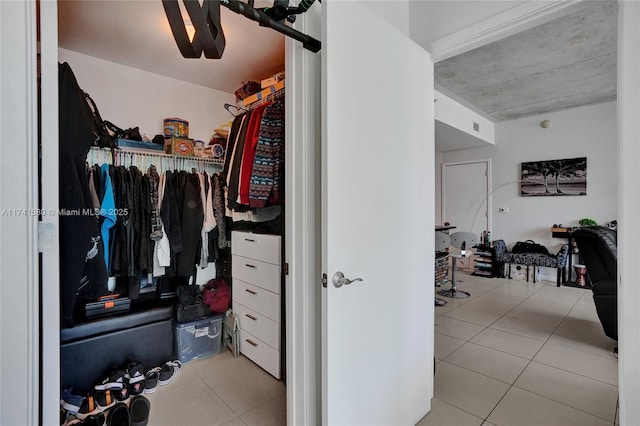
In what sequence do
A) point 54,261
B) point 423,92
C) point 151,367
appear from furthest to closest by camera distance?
point 151,367
point 423,92
point 54,261

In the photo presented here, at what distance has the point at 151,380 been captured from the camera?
6.82 ft

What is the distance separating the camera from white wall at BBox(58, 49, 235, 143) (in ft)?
8.73

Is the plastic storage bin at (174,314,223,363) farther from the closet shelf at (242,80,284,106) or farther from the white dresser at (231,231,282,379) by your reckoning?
the closet shelf at (242,80,284,106)

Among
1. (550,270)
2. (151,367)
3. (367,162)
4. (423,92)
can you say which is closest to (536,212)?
(550,270)

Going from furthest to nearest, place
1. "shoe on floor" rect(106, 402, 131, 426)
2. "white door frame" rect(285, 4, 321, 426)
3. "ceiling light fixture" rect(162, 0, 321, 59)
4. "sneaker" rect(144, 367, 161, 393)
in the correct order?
"sneaker" rect(144, 367, 161, 393) → "shoe on floor" rect(106, 402, 131, 426) → "white door frame" rect(285, 4, 321, 426) → "ceiling light fixture" rect(162, 0, 321, 59)

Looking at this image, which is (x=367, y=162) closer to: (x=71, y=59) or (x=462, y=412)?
(x=462, y=412)

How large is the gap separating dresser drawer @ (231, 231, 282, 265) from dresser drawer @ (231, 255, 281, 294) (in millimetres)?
41

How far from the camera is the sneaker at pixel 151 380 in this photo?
80.5 inches

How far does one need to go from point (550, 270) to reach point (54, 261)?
6337 millimetres

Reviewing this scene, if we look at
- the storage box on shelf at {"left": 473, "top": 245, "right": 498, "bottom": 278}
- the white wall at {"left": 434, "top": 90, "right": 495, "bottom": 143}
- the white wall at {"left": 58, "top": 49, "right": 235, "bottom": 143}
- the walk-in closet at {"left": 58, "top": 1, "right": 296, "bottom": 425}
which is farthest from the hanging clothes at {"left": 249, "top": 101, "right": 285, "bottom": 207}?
the storage box on shelf at {"left": 473, "top": 245, "right": 498, "bottom": 278}

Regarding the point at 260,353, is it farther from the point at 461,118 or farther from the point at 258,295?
the point at 461,118

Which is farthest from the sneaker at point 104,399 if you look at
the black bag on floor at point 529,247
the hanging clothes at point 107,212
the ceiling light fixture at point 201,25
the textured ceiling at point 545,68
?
the black bag on floor at point 529,247

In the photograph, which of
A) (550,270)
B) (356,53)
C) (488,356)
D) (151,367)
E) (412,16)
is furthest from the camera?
(550,270)

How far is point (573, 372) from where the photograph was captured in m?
2.29
